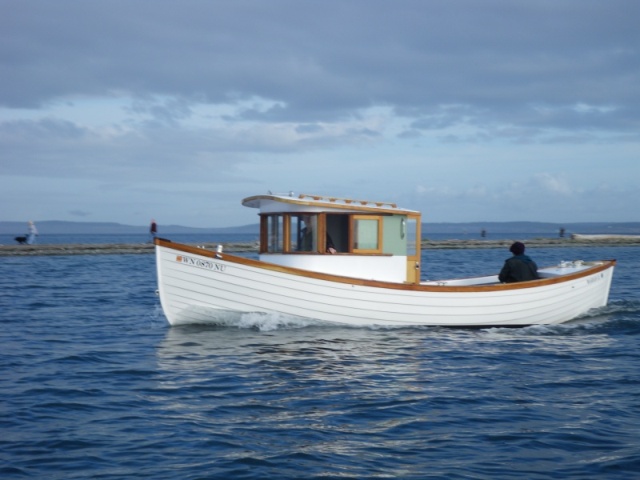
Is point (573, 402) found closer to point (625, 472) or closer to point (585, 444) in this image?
point (585, 444)

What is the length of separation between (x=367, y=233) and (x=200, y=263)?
4.11m

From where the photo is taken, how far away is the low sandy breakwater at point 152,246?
53719mm

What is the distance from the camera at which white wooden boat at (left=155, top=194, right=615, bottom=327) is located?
1620 cm

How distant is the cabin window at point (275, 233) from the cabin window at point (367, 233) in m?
1.74

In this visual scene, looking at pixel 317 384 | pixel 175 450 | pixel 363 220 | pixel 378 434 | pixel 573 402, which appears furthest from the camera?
pixel 363 220

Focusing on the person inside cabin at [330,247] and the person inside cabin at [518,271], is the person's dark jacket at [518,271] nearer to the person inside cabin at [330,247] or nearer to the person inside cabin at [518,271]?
the person inside cabin at [518,271]

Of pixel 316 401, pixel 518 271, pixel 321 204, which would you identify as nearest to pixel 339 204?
pixel 321 204

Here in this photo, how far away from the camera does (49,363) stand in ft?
46.0

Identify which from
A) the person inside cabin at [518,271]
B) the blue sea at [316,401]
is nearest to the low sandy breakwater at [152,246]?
the person inside cabin at [518,271]

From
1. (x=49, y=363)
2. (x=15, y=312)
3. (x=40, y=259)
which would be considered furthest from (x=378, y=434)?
(x=40, y=259)

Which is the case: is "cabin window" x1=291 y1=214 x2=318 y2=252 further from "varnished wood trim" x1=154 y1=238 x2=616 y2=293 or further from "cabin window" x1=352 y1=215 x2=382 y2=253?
"varnished wood trim" x1=154 y1=238 x2=616 y2=293

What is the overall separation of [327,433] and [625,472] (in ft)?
11.3

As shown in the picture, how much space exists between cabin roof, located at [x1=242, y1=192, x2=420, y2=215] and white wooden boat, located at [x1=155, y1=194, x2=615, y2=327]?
0.02 m

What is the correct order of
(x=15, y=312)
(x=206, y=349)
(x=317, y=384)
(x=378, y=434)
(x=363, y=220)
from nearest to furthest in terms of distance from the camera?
(x=378, y=434), (x=317, y=384), (x=206, y=349), (x=363, y=220), (x=15, y=312)
